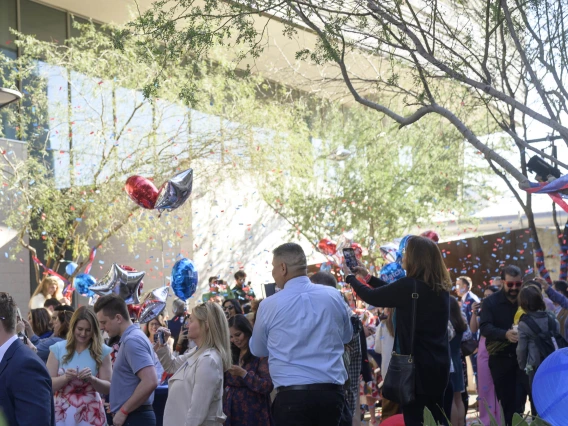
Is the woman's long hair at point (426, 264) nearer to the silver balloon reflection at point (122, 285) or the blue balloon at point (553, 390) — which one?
the blue balloon at point (553, 390)

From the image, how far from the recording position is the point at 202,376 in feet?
17.1

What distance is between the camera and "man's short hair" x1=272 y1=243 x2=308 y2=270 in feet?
16.8

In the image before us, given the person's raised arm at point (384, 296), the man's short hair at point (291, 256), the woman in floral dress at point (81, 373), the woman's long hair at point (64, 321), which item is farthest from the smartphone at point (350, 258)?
the woman's long hair at point (64, 321)

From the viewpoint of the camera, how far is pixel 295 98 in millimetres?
23641

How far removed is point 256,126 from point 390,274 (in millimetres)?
12743

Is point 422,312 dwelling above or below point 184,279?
Result: below

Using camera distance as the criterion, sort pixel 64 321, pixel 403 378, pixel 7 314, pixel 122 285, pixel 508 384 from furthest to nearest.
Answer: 1. pixel 122 285
2. pixel 508 384
3. pixel 64 321
4. pixel 403 378
5. pixel 7 314

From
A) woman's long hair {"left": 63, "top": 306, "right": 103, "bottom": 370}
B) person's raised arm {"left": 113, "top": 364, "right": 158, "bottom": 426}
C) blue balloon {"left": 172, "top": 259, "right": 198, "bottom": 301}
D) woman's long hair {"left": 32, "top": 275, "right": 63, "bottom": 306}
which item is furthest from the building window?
person's raised arm {"left": 113, "top": 364, "right": 158, "bottom": 426}

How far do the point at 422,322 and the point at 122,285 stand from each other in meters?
4.32

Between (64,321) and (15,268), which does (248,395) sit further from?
(15,268)

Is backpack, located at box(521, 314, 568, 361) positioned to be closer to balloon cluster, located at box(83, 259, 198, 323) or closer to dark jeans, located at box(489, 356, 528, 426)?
dark jeans, located at box(489, 356, 528, 426)

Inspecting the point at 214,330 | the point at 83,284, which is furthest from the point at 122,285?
the point at 214,330

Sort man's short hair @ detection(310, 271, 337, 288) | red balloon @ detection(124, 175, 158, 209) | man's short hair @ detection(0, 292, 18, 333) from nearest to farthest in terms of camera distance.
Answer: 1. man's short hair @ detection(0, 292, 18, 333)
2. man's short hair @ detection(310, 271, 337, 288)
3. red balloon @ detection(124, 175, 158, 209)

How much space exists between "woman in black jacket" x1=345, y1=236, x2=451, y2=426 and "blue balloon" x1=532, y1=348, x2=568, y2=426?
1532 millimetres
